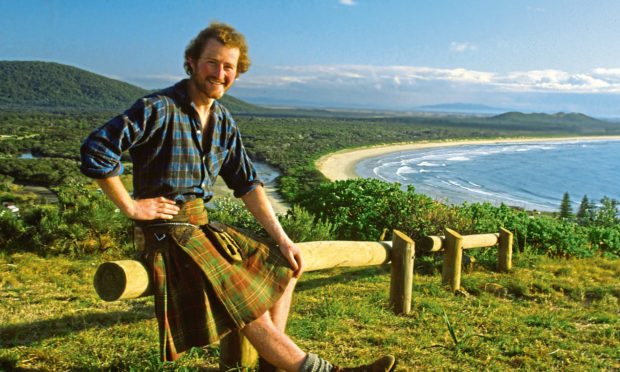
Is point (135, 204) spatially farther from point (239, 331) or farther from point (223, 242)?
point (239, 331)

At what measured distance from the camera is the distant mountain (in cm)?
14275

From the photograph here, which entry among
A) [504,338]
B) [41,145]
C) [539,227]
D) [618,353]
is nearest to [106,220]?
[504,338]

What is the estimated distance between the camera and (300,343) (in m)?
3.47

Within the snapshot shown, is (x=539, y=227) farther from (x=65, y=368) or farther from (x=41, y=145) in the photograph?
(x=41, y=145)

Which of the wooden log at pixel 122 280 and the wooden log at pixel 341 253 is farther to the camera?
the wooden log at pixel 341 253

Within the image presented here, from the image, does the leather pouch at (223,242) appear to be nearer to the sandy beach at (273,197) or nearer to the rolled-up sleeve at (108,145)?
the rolled-up sleeve at (108,145)

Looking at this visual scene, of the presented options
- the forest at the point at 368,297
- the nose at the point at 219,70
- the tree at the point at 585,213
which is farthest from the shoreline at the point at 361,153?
the nose at the point at 219,70

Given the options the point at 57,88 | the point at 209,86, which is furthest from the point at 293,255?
the point at 57,88

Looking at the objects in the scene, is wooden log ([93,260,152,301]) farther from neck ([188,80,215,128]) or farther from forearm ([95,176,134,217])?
neck ([188,80,215,128])

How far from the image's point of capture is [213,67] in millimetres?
2506

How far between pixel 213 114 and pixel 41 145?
64636mm

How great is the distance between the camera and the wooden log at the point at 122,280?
2285 millimetres

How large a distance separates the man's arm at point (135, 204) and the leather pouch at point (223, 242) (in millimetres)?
233

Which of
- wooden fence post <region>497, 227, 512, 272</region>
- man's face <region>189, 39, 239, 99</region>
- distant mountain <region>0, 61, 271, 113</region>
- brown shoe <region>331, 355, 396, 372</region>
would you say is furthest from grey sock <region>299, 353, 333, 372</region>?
distant mountain <region>0, 61, 271, 113</region>
